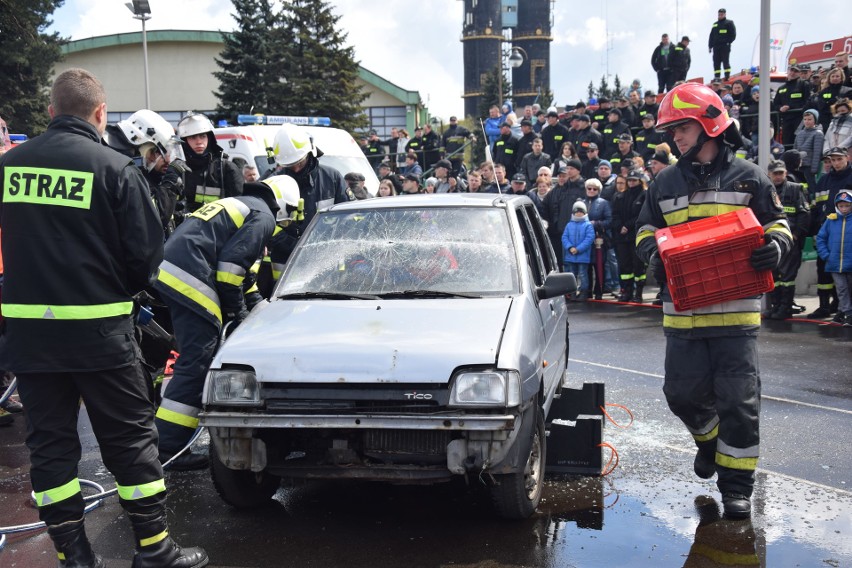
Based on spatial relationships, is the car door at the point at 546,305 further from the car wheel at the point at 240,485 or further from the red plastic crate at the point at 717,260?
the car wheel at the point at 240,485

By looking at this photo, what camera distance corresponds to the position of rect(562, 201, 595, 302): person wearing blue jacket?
13672 mm

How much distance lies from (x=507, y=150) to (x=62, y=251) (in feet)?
52.6

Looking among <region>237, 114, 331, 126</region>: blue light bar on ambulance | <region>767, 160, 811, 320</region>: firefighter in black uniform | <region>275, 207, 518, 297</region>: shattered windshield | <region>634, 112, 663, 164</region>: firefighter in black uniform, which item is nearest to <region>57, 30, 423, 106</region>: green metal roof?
<region>237, 114, 331, 126</region>: blue light bar on ambulance

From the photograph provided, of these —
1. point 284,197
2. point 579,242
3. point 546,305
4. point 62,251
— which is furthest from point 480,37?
point 62,251

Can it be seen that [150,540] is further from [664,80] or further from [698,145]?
[664,80]

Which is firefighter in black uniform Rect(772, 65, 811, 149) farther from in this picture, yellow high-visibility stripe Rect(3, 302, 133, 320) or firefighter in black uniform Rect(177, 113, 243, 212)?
yellow high-visibility stripe Rect(3, 302, 133, 320)

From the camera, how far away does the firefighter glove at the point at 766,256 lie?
4621 mm

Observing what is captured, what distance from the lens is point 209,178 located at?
756 cm

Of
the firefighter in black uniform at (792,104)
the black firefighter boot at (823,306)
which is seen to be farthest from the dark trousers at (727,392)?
the firefighter in black uniform at (792,104)

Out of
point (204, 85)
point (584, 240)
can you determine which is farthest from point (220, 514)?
point (204, 85)

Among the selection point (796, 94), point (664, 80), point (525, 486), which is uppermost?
point (664, 80)

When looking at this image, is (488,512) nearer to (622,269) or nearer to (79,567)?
(79,567)

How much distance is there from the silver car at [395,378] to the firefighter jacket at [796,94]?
12832 millimetres

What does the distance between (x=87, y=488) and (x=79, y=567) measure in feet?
5.35
